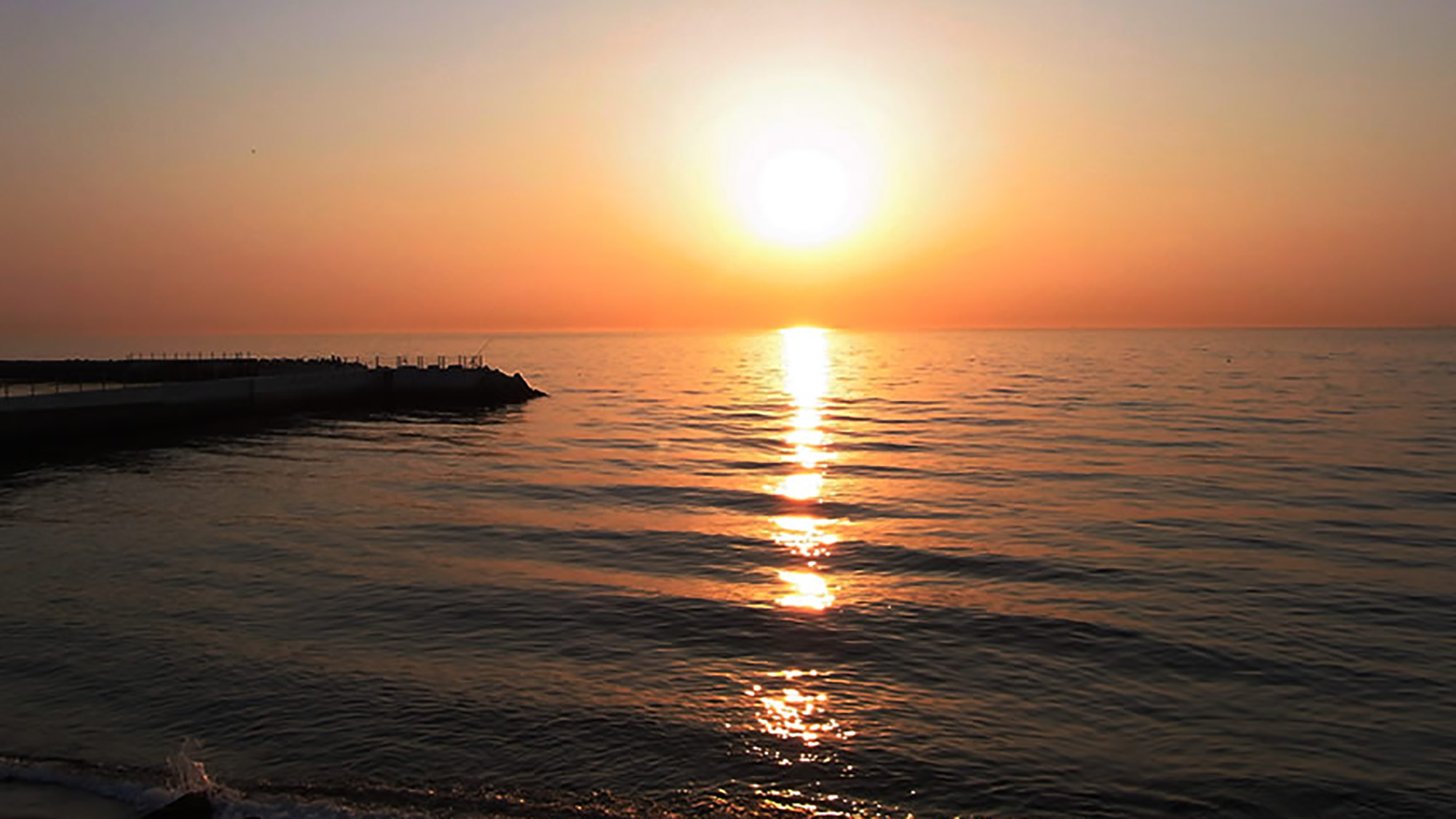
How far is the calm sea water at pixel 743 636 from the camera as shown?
1187 cm

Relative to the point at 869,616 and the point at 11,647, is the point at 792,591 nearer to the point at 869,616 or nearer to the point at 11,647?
the point at 869,616

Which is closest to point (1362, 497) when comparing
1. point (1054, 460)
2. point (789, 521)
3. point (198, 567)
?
point (1054, 460)

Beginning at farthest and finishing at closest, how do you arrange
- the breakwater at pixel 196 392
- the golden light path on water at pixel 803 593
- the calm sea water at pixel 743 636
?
the breakwater at pixel 196 392
the golden light path on water at pixel 803 593
the calm sea water at pixel 743 636

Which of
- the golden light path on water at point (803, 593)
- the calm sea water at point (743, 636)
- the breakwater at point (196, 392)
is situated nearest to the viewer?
the calm sea water at point (743, 636)

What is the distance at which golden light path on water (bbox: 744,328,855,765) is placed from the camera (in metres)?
13.3

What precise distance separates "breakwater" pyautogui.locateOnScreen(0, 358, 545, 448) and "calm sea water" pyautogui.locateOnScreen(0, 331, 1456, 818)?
593 centimetres

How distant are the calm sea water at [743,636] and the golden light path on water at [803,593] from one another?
92 millimetres

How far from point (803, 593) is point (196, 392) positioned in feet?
168

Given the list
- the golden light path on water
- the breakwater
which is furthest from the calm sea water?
the breakwater

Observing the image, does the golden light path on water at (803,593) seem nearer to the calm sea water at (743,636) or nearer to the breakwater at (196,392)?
the calm sea water at (743,636)

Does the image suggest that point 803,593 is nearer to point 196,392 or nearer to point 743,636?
point 743,636

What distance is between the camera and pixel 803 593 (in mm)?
21219

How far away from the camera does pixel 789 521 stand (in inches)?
1188

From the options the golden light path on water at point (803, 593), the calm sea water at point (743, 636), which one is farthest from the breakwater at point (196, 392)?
the golden light path on water at point (803, 593)
